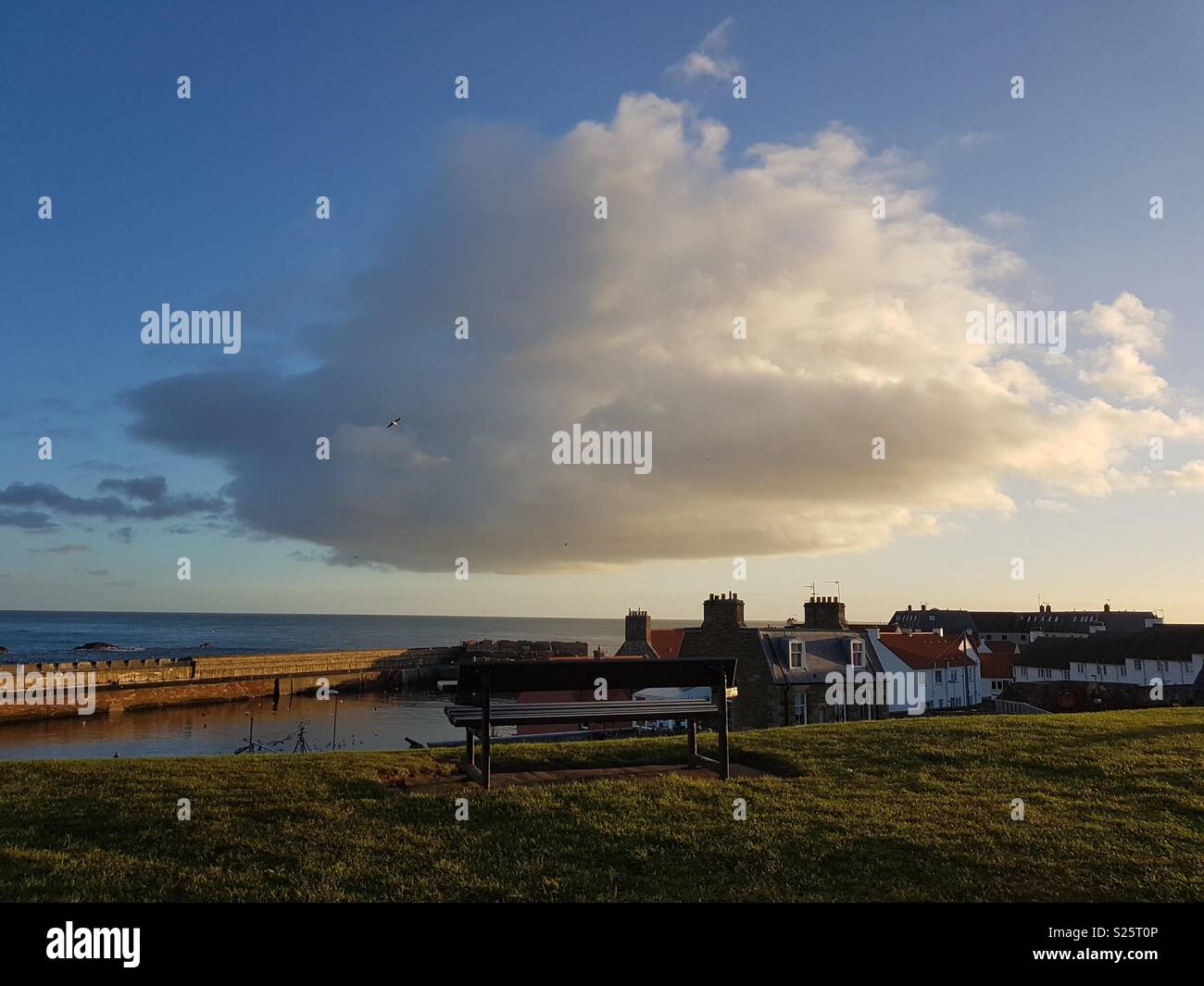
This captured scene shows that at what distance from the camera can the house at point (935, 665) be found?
48719 mm

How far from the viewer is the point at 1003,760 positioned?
1473cm

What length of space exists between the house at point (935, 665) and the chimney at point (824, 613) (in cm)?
306

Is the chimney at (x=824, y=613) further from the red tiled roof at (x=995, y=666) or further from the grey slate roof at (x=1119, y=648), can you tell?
the grey slate roof at (x=1119, y=648)

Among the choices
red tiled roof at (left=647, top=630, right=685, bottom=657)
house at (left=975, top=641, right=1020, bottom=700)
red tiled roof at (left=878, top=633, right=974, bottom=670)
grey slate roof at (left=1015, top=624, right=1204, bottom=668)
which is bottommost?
house at (left=975, top=641, right=1020, bottom=700)

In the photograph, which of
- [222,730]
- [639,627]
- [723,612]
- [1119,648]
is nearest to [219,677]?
[222,730]

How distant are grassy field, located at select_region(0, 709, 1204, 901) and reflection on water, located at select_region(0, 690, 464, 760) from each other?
3936cm

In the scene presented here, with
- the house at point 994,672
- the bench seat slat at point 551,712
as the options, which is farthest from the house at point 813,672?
the house at point 994,672

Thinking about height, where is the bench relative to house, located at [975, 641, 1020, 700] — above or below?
above

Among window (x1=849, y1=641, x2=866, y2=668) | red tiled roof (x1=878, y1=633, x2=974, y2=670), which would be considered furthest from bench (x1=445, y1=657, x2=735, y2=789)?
red tiled roof (x1=878, y1=633, x2=974, y2=670)

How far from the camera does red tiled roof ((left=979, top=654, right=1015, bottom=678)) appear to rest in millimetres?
67312

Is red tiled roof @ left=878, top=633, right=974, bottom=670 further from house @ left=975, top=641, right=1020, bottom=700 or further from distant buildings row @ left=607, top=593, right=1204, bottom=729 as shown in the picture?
house @ left=975, top=641, right=1020, bottom=700
